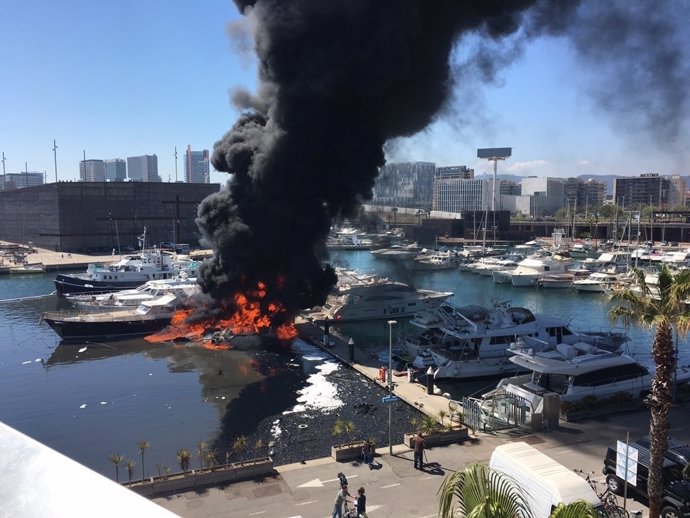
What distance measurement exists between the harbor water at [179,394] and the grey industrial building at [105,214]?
183 feet

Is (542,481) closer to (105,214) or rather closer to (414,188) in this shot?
(105,214)

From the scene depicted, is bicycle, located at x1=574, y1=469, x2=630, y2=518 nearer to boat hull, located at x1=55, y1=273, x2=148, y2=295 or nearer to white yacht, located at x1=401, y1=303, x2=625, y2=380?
white yacht, located at x1=401, y1=303, x2=625, y2=380

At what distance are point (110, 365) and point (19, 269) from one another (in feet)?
173

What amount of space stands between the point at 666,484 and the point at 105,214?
98.0m

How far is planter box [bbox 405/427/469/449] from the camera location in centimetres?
1833

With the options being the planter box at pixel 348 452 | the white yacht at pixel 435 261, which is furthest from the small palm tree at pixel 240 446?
the white yacht at pixel 435 261

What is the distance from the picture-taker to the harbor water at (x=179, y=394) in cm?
2239

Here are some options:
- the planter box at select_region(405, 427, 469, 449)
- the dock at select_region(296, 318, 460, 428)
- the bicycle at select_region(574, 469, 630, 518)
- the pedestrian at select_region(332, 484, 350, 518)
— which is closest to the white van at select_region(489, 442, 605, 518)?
the bicycle at select_region(574, 469, 630, 518)

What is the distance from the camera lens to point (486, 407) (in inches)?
874

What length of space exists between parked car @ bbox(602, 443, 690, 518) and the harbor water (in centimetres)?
430

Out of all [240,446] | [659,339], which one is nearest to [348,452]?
[240,446]

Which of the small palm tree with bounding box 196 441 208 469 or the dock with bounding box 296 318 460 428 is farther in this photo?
the dock with bounding box 296 318 460 428

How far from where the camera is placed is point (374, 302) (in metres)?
47.9

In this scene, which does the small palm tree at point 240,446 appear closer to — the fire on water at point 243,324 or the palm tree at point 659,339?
the palm tree at point 659,339
